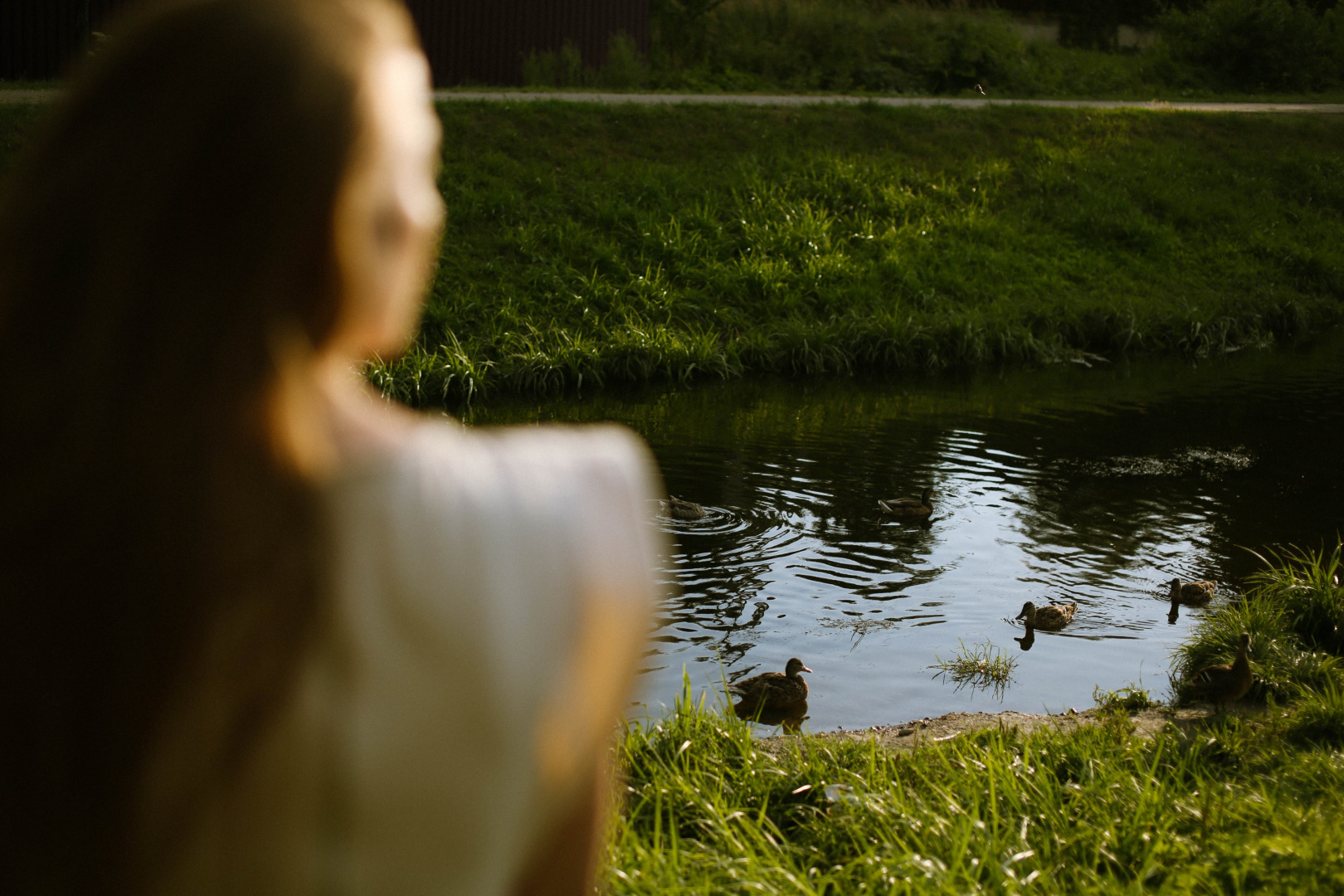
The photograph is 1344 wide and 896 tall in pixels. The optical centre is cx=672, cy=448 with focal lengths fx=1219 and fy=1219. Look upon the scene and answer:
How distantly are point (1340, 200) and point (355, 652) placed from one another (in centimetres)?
2867

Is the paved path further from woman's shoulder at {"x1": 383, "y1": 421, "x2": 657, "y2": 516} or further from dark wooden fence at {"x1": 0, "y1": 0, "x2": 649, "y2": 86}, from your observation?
woman's shoulder at {"x1": 383, "y1": 421, "x2": 657, "y2": 516}

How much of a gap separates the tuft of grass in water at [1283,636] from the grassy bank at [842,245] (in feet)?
29.7

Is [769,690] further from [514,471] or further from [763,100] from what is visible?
[763,100]

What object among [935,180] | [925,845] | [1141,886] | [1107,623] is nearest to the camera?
[1141,886]

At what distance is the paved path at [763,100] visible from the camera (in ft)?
67.6

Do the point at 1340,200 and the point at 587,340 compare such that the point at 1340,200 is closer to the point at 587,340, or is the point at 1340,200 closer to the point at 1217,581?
the point at 587,340

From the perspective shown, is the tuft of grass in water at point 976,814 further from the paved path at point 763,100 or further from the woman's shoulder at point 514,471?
the paved path at point 763,100

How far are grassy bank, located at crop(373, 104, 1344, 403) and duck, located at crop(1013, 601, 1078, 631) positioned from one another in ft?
26.0

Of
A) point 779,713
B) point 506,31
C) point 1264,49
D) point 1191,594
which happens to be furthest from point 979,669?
point 1264,49

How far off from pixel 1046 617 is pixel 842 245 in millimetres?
12413

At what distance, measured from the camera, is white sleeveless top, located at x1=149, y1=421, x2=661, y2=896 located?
0.94 m

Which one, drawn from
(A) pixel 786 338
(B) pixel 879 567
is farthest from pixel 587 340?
(B) pixel 879 567

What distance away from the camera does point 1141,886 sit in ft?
11.5

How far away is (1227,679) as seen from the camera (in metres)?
6.29
